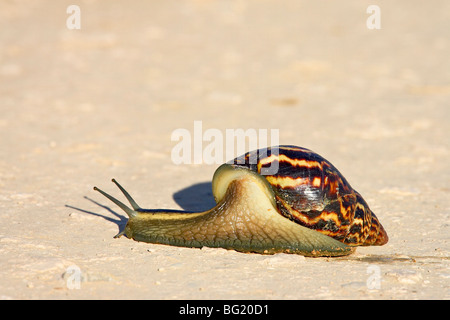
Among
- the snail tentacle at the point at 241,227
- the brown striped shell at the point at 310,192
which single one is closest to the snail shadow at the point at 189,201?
the snail tentacle at the point at 241,227

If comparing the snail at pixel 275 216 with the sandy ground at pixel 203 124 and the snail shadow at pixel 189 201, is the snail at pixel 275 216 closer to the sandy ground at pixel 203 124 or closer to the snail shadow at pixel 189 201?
the sandy ground at pixel 203 124

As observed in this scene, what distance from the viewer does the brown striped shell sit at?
17.2 ft

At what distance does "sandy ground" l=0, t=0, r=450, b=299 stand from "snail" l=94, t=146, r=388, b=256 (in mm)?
127

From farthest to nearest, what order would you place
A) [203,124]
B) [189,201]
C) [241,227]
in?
[203,124]
[189,201]
[241,227]

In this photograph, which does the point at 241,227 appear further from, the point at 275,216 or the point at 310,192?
the point at 310,192

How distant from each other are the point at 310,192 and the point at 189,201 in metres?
1.73

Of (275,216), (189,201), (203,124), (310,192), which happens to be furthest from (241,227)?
(203,124)

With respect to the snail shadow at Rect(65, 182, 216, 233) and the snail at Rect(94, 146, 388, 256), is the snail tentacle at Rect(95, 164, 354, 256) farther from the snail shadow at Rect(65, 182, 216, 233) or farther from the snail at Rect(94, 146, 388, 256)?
the snail shadow at Rect(65, 182, 216, 233)

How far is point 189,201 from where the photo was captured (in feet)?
21.7

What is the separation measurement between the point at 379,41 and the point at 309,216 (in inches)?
320

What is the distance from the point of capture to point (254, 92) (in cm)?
1067

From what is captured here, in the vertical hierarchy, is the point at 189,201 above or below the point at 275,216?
above

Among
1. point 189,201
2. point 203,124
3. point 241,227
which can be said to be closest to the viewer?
point 241,227

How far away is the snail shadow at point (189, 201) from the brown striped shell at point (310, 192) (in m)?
1.18
